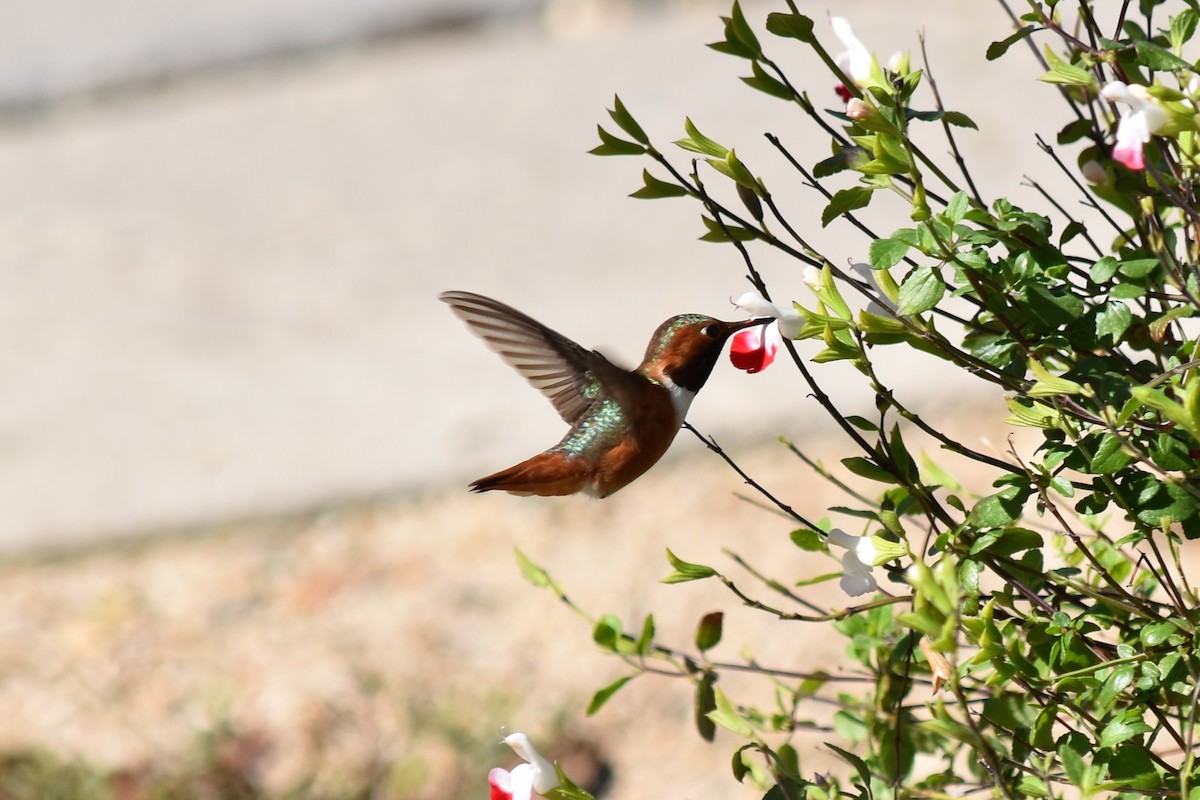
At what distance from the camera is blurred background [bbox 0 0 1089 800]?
11.1 ft

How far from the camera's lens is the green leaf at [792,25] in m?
1.35

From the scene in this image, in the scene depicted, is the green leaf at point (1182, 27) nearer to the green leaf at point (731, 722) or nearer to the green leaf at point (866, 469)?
the green leaf at point (866, 469)

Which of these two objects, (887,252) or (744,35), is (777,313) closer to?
(887,252)

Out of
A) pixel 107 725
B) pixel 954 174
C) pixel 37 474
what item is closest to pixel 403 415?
pixel 37 474

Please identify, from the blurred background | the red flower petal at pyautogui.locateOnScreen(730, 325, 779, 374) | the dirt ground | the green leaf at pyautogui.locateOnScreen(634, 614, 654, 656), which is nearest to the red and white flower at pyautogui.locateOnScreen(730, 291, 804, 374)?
the red flower petal at pyautogui.locateOnScreen(730, 325, 779, 374)

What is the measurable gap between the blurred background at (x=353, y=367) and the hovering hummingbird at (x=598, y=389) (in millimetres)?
1392

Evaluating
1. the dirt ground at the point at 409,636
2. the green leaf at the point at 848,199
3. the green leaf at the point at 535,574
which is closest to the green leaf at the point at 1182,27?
the green leaf at the point at 848,199

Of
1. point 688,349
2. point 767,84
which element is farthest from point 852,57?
point 688,349

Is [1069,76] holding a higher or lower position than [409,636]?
higher

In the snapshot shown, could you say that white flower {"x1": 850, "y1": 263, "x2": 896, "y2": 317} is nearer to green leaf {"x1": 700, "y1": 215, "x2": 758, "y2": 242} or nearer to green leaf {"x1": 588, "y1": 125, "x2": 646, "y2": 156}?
green leaf {"x1": 700, "y1": 215, "x2": 758, "y2": 242}

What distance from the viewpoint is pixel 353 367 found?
4.98 m

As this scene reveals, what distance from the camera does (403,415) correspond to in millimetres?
4676

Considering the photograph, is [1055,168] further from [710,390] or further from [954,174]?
[710,390]

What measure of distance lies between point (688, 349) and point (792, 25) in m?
0.43
